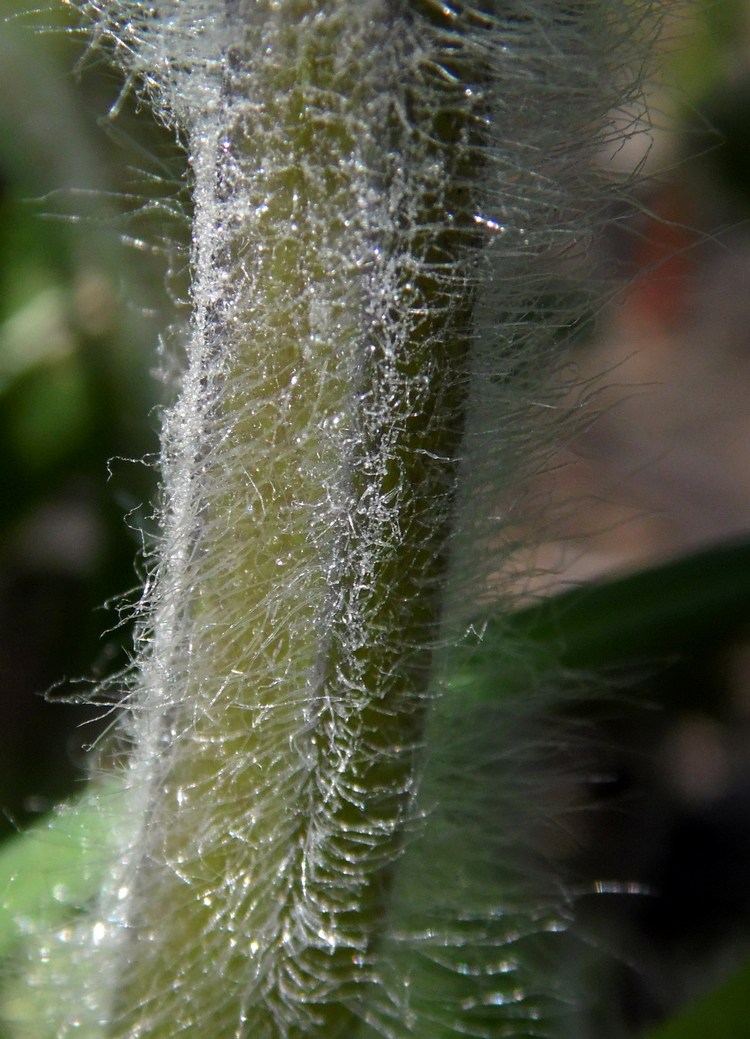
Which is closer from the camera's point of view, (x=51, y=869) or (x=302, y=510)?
(x=302, y=510)

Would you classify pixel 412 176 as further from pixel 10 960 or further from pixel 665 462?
pixel 665 462

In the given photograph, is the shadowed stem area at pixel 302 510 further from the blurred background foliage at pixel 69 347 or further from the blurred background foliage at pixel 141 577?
the blurred background foliage at pixel 69 347

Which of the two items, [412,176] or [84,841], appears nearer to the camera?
[412,176]

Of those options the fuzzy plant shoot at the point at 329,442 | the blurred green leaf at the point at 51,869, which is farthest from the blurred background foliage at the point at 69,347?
the fuzzy plant shoot at the point at 329,442

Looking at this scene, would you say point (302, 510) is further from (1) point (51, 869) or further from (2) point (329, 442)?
(1) point (51, 869)

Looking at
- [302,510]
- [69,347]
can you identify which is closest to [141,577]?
[302,510]

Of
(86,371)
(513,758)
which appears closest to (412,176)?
(513,758)

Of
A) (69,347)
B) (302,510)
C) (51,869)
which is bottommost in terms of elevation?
(51,869)
